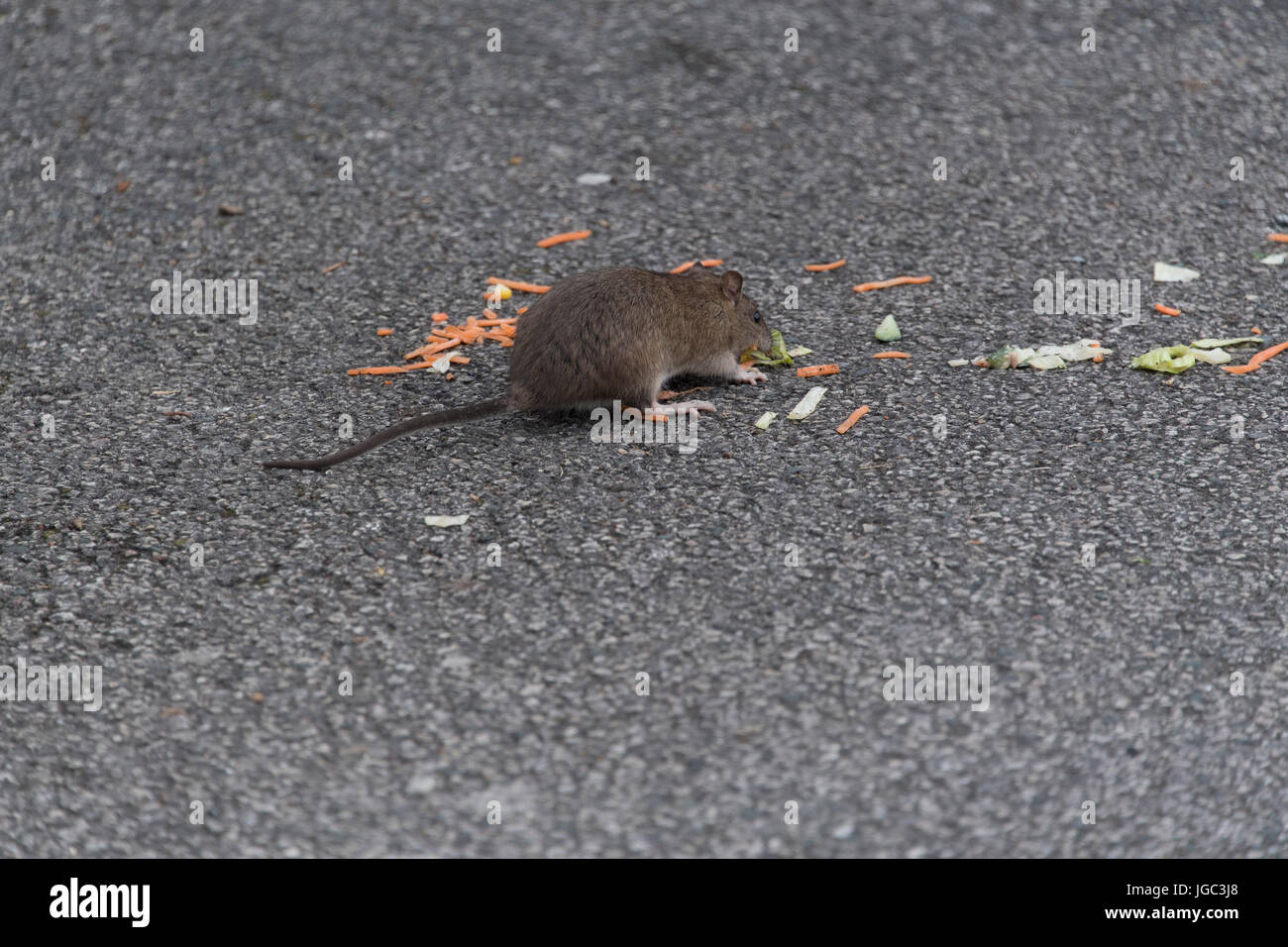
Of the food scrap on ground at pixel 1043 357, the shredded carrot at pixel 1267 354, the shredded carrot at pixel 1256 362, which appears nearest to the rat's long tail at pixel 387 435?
the food scrap on ground at pixel 1043 357

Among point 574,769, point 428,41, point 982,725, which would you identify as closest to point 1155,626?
point 982,725

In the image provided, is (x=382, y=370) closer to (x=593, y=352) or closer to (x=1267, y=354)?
(x=593, y=352)

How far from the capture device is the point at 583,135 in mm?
8891

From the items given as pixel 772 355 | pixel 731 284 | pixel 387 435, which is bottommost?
pixel 387 435

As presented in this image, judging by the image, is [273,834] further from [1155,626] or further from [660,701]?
[1155,626]

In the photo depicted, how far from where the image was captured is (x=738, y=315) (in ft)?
21.1

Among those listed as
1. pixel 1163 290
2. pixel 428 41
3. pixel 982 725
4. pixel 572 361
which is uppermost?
pixel 428 41

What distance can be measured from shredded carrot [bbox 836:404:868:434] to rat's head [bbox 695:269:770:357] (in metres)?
0.67

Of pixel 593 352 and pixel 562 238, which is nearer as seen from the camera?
pixel 593 352

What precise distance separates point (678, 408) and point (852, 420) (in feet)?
2.62

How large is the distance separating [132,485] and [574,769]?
2.71 meters

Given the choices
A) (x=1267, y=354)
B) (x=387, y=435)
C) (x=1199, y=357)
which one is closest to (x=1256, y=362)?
(x=1267, y=354)

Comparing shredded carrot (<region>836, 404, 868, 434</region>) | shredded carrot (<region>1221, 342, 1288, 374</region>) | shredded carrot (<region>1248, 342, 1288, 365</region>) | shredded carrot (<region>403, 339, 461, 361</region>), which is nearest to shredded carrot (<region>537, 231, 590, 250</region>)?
shredded carrot (<region>403, 339, 461, 361</region>)

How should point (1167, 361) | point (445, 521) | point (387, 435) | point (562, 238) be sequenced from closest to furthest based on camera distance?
point (445, 521) → point (387, 435) → point (1167, 361) → point (562, 238)
